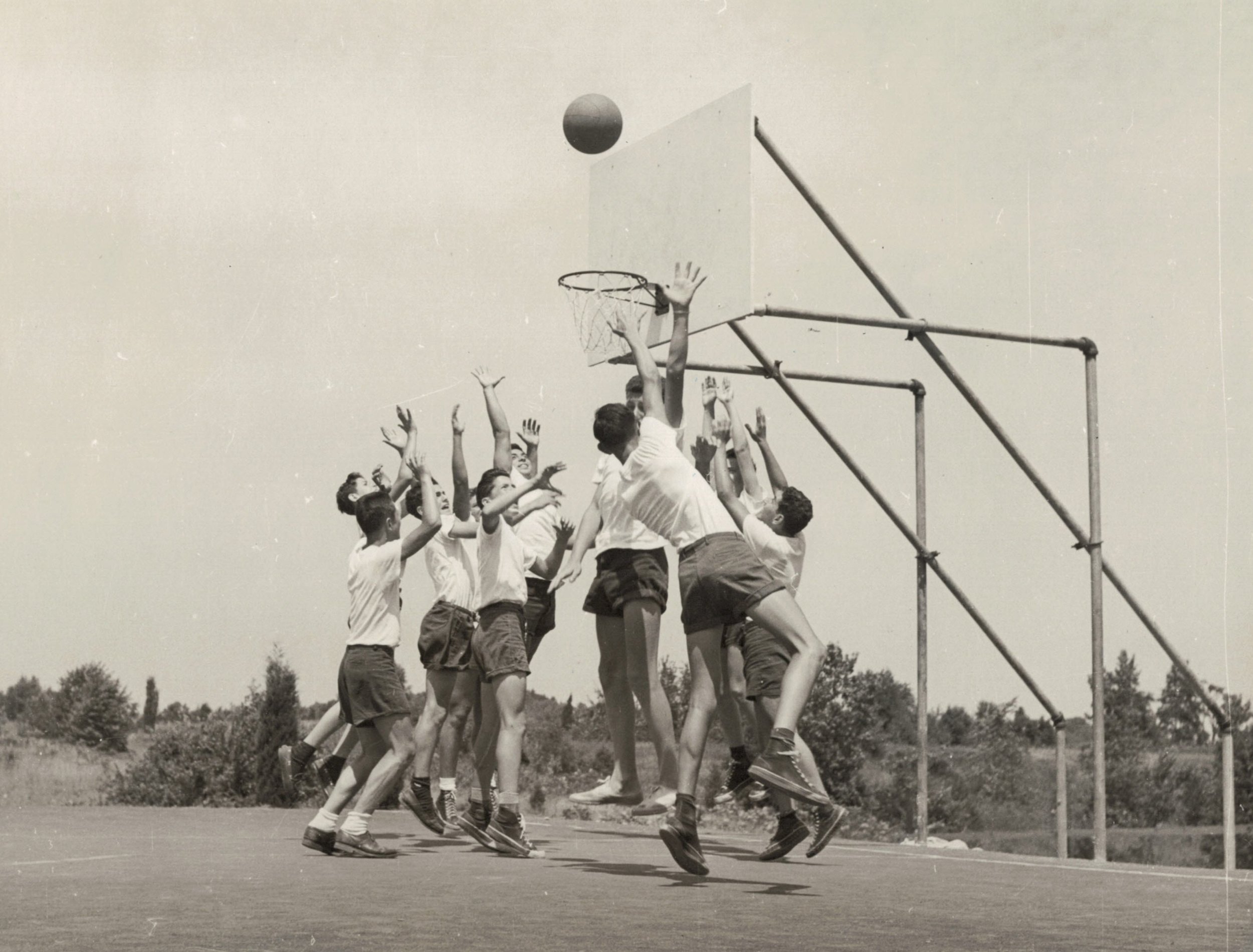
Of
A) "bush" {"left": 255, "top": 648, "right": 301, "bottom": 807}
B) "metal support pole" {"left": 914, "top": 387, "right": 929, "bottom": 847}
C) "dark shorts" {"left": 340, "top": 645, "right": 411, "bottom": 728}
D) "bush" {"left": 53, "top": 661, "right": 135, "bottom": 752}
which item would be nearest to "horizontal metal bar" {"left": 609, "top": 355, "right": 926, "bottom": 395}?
"metal support pole" {"left": 914, "top": 387, "right": 929, "bottom": 847}

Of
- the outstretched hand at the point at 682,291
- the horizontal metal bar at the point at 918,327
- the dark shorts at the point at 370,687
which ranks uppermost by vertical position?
the horizontal metal bar at the point at 918,327

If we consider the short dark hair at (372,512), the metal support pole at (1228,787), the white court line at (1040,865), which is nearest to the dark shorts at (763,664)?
the white court line at (1040,865)

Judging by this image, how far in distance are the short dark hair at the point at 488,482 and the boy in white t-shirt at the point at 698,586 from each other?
194 cm

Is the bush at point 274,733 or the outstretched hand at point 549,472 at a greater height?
the outstretched hand at point 549,472

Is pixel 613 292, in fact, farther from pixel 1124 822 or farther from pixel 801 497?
pixel 1124 822

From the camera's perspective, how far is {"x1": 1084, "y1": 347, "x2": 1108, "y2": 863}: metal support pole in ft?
39.4

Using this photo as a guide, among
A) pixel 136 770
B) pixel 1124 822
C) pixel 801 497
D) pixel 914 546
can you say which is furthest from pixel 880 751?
pixel 801 497

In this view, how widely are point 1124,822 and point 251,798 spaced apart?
33.8 metres

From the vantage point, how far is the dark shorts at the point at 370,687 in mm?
9391

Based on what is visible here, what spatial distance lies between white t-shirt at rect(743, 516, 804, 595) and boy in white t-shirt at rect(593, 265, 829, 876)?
1.95 metres

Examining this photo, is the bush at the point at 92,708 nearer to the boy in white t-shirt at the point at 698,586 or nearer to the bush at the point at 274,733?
the bush at the point at 274,733

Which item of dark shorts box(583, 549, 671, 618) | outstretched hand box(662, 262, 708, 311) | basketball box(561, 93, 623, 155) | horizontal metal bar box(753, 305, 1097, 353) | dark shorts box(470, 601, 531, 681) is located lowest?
dark shorts box(470, 601, 531, 681)

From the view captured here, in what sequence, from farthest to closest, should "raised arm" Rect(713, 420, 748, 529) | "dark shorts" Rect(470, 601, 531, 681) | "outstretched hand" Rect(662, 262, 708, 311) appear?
"raised arm" Rect(713, 420, 748, 529)
"dark shorts" Rect(470, 601, 531, 681)
"outstretched hand" Rect(662, 262, 708, 311)

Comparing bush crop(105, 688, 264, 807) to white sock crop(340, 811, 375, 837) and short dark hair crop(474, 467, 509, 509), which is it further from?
white sock crop(340, 811, 375, 837)
